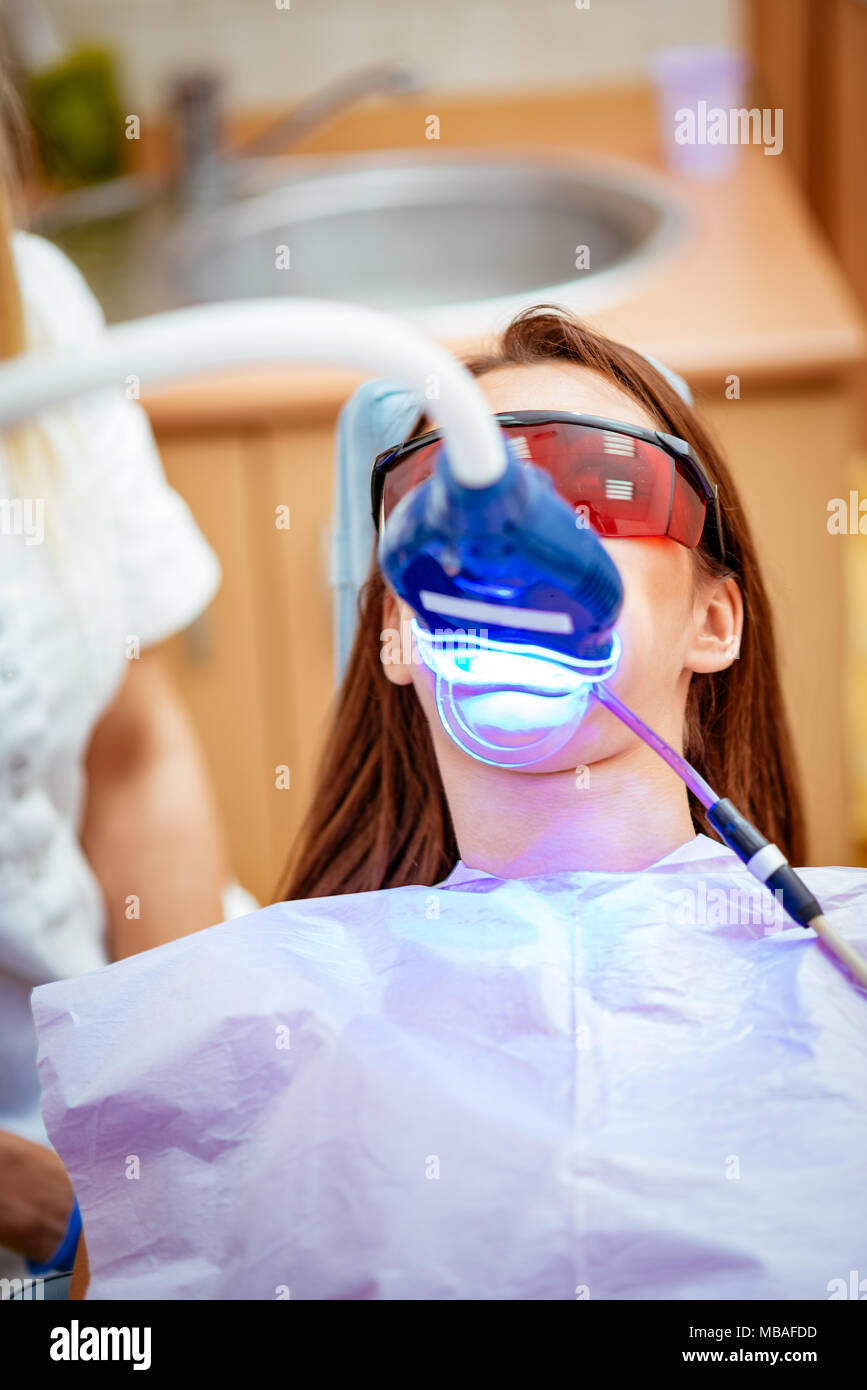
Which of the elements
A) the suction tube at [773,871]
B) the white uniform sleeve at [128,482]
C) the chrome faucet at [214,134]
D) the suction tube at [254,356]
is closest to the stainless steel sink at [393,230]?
the chrome faucet at [214,134]

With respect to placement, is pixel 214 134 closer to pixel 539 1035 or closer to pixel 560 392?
pixel 560 392

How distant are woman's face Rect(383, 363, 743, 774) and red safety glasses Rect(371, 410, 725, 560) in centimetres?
2

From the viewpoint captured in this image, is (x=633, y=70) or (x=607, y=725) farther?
(x=633, y=70)

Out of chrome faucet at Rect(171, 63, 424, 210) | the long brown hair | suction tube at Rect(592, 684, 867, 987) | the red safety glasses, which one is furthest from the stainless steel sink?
suction tube at Rect(592, 684, 867, 987)

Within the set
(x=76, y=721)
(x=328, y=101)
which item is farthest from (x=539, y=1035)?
(x=328, y=101)

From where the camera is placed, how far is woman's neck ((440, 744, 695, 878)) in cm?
80

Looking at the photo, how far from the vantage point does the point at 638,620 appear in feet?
2.49

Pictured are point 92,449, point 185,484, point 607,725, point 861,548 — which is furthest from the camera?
point 861,548

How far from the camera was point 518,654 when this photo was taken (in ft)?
2.27

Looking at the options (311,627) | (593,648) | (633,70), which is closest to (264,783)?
(311,627)

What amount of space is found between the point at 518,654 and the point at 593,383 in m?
0.22

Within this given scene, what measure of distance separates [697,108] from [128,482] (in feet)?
4.28

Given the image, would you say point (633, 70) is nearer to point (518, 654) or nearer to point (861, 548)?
point (861, 548)

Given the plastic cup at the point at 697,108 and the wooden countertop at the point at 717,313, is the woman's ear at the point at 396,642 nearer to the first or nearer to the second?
the wooden countertop at the point at 717,313
